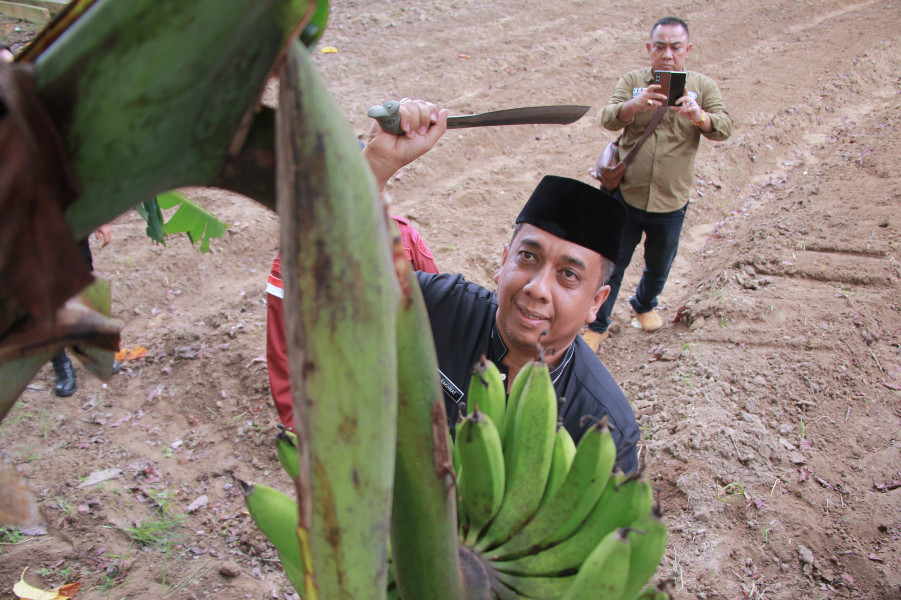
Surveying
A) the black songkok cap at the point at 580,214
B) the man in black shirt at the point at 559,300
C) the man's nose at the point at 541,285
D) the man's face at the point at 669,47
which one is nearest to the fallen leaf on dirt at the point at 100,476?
the man in black shirt at the point at 559,300

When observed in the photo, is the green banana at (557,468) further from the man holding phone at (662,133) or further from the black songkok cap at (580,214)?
the man holding phone at (662,133)

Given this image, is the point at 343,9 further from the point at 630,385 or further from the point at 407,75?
the point at 630,385

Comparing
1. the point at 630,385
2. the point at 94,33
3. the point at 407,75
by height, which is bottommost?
the point at 630,385

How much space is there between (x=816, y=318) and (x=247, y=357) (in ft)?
13.5

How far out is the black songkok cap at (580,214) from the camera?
230 cm

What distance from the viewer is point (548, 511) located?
1.16m

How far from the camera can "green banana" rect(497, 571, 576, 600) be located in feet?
3.27

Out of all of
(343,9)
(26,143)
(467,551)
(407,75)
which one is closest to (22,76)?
(26,143)

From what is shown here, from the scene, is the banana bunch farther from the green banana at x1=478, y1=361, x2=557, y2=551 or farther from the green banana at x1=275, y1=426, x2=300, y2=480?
the green banana at x1=275, y1=426, x2=300, y2=480

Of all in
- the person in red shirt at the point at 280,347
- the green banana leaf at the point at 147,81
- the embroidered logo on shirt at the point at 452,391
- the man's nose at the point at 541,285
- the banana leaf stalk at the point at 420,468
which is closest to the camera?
the green banana leaf at the point at 147,81

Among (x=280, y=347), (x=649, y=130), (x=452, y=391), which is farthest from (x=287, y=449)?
(x=649, y=130)

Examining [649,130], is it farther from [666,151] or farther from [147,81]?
[147,81]

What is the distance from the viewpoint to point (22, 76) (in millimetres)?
473

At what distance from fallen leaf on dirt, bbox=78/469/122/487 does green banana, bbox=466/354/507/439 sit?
9.53 feet
